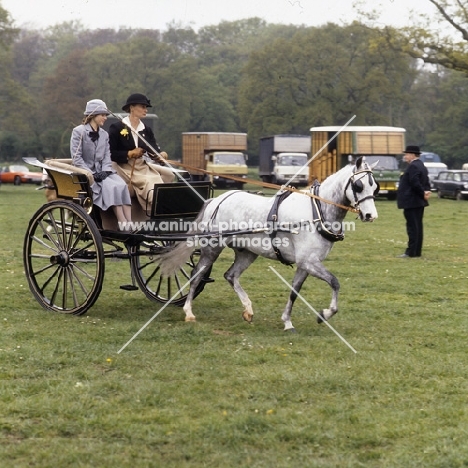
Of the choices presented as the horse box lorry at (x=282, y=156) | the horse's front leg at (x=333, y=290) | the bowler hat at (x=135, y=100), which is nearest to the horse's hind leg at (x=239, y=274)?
the horse's front leg at (x=333, y=290)

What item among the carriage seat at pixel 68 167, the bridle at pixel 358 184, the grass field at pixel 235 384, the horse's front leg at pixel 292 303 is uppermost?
the carriage seat at pixel 68 167

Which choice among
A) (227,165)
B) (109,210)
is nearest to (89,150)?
(109,210)

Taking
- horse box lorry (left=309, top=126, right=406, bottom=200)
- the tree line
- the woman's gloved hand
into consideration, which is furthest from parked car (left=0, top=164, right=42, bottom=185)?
the woman's gloved hand

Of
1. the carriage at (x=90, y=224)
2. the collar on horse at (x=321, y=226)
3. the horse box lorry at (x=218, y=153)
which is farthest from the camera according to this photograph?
the horse box lorry at (x=218, y=153)

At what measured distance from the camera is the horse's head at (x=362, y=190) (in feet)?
29.0

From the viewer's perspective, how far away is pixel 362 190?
29.0ft

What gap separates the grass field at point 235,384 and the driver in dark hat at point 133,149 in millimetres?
1362

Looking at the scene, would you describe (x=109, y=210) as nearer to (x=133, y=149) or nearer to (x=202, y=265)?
(x=133, y=149)

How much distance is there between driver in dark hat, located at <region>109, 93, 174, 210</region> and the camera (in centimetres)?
1018

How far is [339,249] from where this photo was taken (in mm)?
17594

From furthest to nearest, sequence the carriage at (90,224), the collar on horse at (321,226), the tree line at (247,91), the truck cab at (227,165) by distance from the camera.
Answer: the tree line at (247,91), the truck cab at (227,165), the carriage at (90,224), the collar on horse at (321,226)

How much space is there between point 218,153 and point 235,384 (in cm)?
4437

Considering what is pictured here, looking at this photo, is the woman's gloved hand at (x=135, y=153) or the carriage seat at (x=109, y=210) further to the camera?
the woman's gloved hand at (x=135, y=153)

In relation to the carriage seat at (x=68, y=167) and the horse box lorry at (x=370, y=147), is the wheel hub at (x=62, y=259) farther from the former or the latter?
the horse box lorry at (x=370, y=147)
